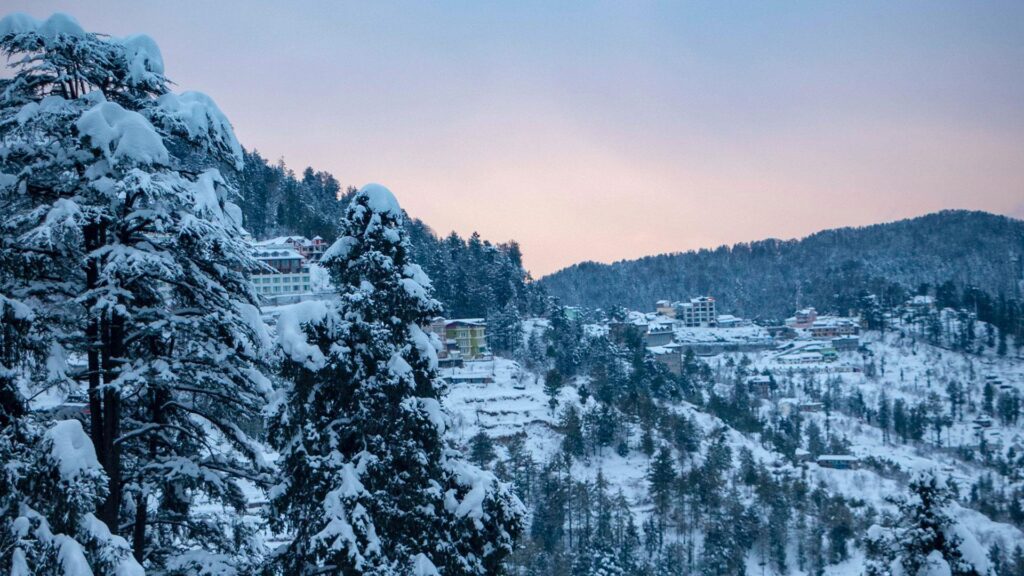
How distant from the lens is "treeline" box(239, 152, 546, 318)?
338 feet

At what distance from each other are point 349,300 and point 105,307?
345 centimetres

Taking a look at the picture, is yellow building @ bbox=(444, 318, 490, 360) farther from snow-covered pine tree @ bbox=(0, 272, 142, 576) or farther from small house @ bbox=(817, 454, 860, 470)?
snow-covered pine tree @ bbox=(0, 272, 142, 576)

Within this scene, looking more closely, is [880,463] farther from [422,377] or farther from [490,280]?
[422,377]

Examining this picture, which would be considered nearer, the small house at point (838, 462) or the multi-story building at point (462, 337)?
the multi-story building at point (462, 337)

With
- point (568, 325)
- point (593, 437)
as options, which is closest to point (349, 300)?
point (593, 437)

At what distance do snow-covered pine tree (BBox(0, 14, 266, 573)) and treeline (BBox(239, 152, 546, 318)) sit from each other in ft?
284

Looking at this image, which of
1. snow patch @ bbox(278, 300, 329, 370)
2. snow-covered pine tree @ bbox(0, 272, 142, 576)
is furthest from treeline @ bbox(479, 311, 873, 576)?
snow-covered pine tree @ bbox(0, 272, 142, 576)

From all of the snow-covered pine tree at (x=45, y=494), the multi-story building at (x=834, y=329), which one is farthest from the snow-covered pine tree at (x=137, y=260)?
the multi-story building at (x=834, y=329)

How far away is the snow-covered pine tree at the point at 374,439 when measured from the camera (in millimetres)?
9266

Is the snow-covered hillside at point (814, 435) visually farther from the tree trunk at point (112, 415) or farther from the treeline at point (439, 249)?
the tree trunk at point (112, 415)

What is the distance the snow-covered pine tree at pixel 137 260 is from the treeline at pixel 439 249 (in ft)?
284

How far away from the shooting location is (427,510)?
403 inches

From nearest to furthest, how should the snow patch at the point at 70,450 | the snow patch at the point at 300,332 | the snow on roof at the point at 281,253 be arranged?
1. the snow patch at the point at 70,450
2. the snow patch at the point at 300,332
3. the snow on roof at the point at 281,253

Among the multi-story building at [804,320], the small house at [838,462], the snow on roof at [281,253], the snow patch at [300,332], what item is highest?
the snow on roof at [281,253]
